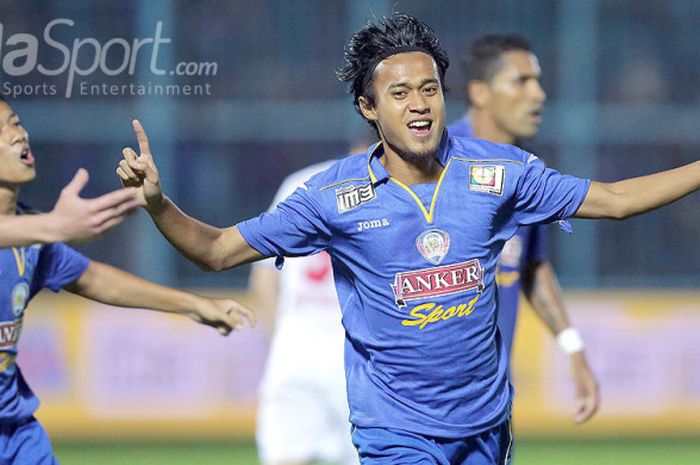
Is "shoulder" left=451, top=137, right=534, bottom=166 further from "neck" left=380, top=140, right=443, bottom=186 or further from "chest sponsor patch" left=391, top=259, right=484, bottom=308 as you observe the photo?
"chest sponsor patch" left=391, top=259, right=484, bottom=308

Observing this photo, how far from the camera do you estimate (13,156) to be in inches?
219

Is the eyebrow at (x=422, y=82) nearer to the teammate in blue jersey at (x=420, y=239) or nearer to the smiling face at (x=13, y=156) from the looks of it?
the teammate in blue jersey at (x=420, y=239)

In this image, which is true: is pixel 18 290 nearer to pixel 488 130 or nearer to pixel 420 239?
pixel 420 239

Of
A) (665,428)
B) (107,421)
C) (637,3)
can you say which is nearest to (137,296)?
(107,421)

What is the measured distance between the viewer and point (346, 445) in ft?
24.1

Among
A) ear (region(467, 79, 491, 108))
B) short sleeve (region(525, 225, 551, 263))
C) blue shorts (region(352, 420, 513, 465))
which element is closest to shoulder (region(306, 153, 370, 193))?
blue shorts (region(352, 420, 513, 465))

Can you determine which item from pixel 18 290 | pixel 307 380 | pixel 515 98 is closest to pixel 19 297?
pixel 18 290

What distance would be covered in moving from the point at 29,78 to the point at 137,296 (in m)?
7.77

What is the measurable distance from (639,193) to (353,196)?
102cm

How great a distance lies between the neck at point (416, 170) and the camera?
515cm

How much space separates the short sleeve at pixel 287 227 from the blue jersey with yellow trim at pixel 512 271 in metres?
1.66

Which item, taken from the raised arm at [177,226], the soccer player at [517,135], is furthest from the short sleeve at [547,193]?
the soccer player at [517,135]

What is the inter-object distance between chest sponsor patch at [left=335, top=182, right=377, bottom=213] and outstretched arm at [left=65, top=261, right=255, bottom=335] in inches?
23.9

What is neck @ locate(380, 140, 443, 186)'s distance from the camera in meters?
5.15
